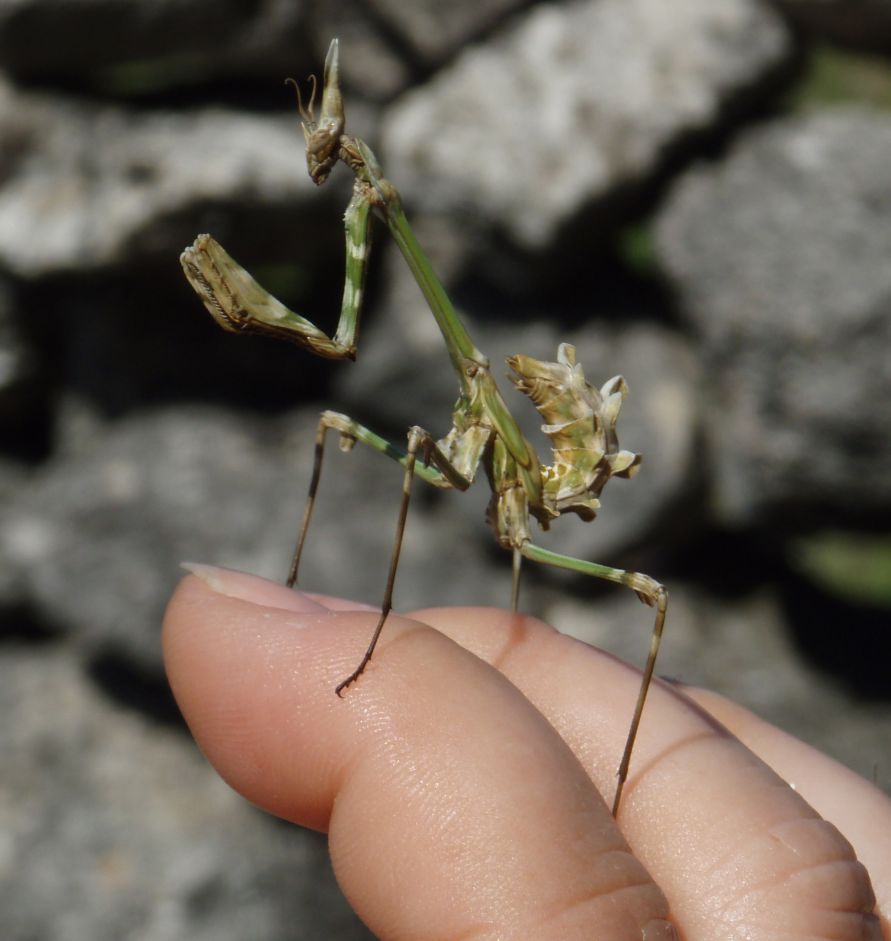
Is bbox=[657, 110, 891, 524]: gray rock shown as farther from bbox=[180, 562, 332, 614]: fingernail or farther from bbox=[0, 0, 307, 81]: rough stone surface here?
bbox=[180, 562, 332, 614]: fingernail

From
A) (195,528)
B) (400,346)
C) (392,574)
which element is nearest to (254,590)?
(392,574)

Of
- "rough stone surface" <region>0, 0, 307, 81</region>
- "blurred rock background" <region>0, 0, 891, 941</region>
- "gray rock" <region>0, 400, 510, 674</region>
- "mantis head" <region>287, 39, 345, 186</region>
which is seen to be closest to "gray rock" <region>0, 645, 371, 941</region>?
"blurred rock background" <region>0, 0, 891, 941</region>

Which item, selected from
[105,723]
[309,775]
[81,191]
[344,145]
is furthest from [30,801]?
[344,145]

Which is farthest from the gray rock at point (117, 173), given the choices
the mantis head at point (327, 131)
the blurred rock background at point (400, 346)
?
the mantis head at point (327, 131)

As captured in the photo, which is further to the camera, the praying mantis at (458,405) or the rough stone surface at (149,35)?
the rough stone surface at (149,35)

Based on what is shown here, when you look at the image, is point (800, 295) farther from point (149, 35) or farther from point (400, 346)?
point (149, 35)

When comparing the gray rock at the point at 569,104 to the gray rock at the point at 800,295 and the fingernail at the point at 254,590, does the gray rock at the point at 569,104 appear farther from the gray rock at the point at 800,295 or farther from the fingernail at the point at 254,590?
the fingernail at the point at 254,590
